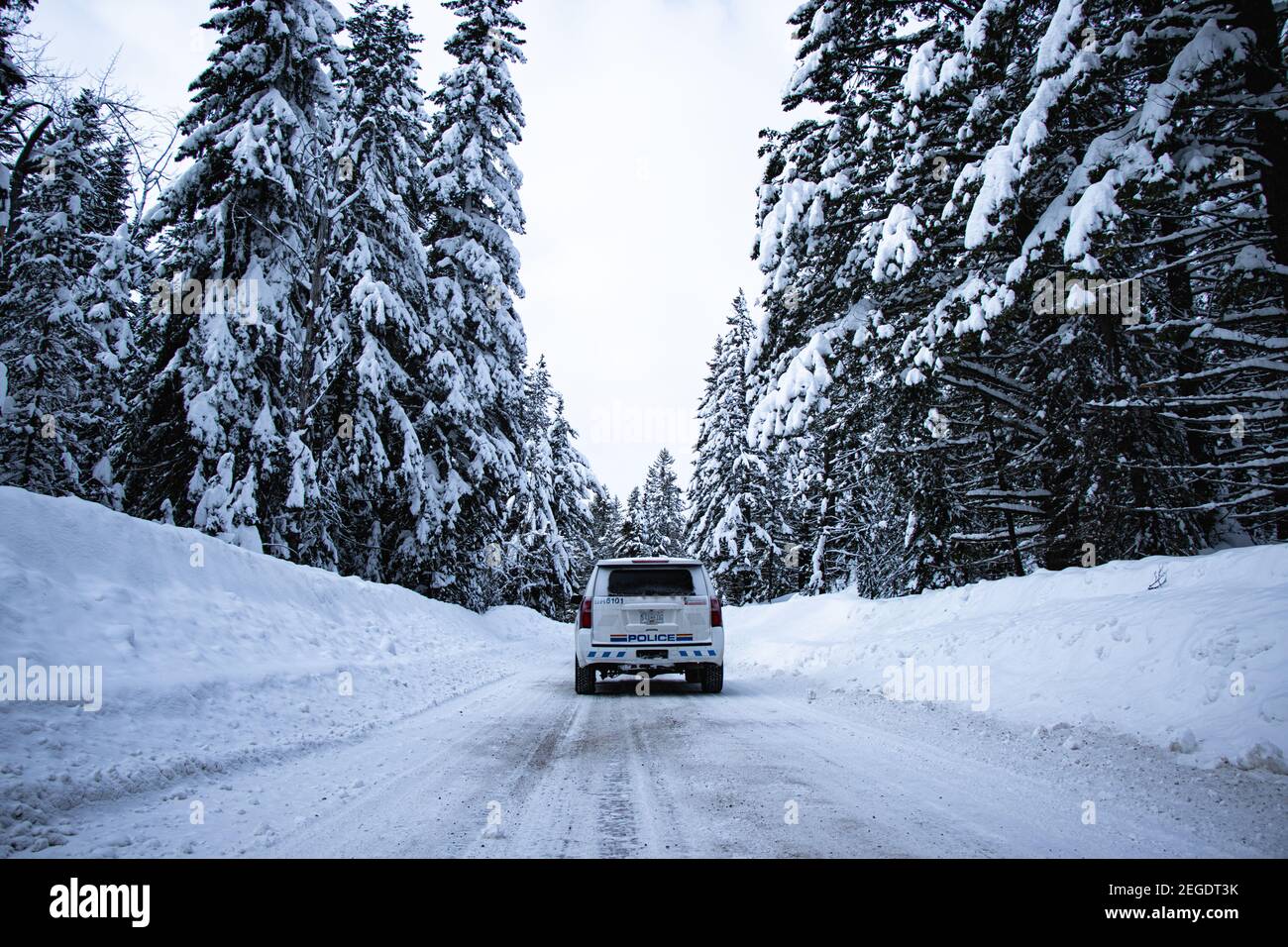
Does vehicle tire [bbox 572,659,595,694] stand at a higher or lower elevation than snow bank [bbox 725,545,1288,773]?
lower

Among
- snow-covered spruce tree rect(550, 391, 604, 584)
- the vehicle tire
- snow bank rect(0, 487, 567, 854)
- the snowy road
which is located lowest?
the vehicle tire

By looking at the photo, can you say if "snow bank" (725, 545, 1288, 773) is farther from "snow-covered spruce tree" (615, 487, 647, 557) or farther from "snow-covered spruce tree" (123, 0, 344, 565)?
"snow-covered spruce tree" (615, 487, 647, 557)

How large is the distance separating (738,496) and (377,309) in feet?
81.2

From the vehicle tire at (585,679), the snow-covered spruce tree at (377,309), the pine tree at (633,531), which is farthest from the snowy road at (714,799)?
the pine tree at (633,531)

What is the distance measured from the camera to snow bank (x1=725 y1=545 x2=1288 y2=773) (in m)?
4.89

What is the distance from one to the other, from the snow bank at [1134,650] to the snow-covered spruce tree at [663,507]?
49615mm

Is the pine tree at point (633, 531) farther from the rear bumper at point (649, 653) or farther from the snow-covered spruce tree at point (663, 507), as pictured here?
the rear bumper at point (649, 653)

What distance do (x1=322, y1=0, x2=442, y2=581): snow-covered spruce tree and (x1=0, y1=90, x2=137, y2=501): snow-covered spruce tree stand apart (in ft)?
36.6

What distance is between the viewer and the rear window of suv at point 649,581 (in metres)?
10.3

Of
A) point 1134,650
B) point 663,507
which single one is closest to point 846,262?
point 1134,650

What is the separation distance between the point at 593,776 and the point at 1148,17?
10114 mm

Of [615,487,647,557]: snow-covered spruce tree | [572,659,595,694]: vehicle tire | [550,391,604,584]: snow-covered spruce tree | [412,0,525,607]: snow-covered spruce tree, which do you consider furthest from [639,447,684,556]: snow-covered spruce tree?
[572,659,595,694]: vehicle tire
